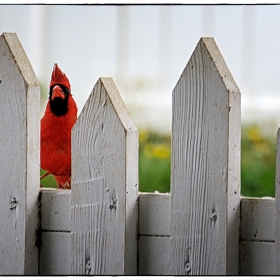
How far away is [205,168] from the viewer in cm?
149

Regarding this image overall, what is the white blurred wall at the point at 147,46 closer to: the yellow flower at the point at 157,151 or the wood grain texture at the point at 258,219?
the yellow flower at the point at 157,151

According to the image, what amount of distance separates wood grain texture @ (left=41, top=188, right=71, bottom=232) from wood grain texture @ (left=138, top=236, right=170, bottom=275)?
0.69 ft

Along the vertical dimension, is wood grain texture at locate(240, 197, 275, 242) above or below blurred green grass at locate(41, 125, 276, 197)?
below

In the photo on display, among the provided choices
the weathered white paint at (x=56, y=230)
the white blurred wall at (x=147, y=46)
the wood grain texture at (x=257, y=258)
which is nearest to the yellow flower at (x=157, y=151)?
the white blurred wall at (x=147, y=46)

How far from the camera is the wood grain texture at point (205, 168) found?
1.46 meters

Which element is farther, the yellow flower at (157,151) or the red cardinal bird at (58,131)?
the yellow flower at (157,151)

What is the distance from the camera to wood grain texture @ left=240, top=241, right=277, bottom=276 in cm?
147

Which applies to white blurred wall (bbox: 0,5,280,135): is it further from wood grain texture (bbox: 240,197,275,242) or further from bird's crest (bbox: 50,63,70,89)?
wood grain texture (bbox: 240,197,275,242)

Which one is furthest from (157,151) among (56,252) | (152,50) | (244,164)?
(56,252)

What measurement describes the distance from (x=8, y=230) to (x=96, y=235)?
246 mm

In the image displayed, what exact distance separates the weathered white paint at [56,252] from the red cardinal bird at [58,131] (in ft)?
1.39

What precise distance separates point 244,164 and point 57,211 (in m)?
1.94

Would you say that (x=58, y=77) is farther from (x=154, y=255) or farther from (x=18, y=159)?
(x=154, y=255)

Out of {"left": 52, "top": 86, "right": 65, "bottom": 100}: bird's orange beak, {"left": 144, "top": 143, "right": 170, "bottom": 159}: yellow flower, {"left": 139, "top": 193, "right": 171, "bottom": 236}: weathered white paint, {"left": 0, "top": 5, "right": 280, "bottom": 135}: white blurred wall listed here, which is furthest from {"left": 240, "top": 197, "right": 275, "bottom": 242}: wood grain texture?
{"left": 0, "top": 5, "right": 280, "bottom": 135}: white blurred wall
